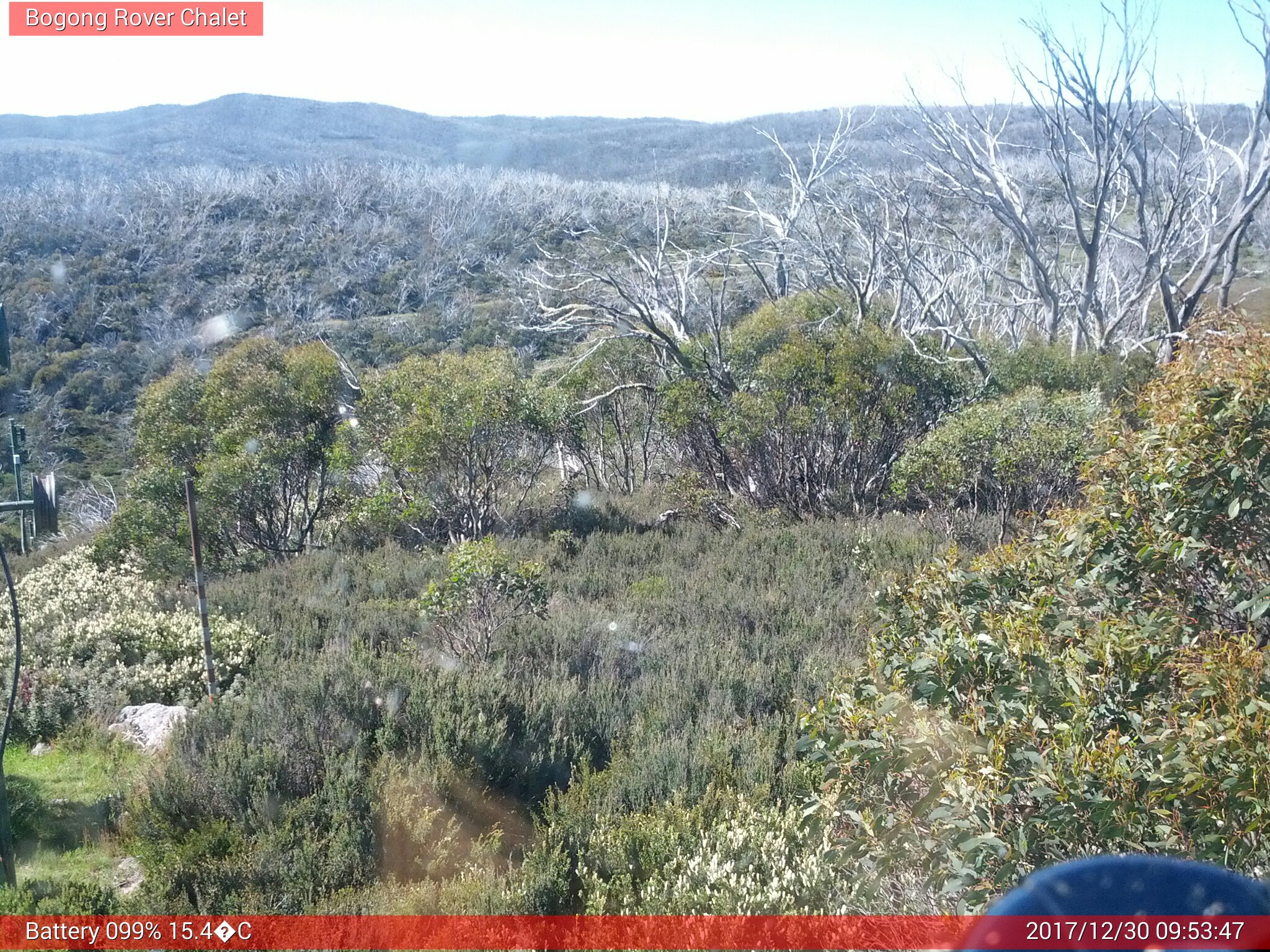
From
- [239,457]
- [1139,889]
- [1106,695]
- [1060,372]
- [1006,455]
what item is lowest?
[239,457]

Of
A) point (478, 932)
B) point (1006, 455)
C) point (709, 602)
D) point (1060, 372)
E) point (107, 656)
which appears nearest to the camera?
point (478, 932)

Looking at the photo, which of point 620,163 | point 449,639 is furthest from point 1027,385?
point 620,163

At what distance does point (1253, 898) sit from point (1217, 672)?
1.42 meters

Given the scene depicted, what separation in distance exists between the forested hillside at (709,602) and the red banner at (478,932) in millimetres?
79

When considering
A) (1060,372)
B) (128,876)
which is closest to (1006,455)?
(1060,372)

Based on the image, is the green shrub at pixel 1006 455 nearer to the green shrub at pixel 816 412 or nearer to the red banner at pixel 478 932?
the green shrub at pixel 816 412

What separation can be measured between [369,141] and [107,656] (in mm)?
72423

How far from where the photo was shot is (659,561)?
931 cm

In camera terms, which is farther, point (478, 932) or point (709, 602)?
point (709, 602)

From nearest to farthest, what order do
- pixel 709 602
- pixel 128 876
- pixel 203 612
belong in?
pixel 128 876
pixel 203 612
pixel 709 602

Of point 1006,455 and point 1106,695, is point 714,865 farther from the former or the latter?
point 1006,455

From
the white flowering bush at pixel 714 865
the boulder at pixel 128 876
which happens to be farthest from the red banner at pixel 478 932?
the boulder at pixel 128 876

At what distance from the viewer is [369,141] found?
71000 millimetres

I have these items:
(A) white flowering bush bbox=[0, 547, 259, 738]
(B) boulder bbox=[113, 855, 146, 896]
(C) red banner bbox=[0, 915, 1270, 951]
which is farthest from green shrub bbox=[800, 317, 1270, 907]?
(A) white flowering bush bbox=[0, 547, 259, 738]
